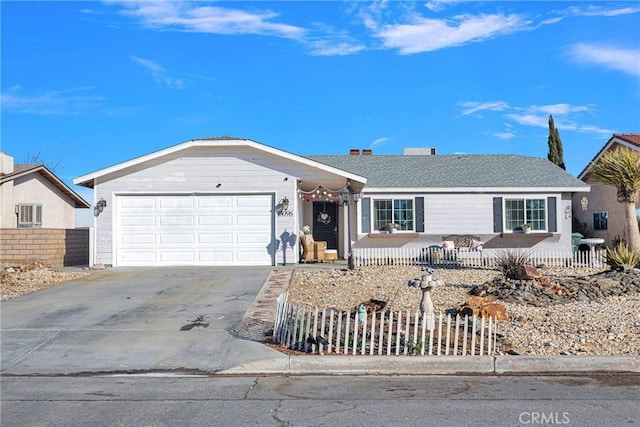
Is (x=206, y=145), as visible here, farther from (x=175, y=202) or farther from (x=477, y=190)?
(x=477, y=190)

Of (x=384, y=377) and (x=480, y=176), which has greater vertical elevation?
(x=480, y=176)

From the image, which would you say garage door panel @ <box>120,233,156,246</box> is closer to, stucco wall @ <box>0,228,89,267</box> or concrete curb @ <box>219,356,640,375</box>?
stucco wall @ <box>0,228,89,267</box>

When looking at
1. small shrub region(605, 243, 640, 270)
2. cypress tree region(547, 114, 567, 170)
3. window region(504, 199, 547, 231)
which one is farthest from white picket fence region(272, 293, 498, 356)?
cypress tree region(547, 114, 567, 170)

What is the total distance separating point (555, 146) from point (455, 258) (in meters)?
16.5

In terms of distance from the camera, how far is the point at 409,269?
57.1ft

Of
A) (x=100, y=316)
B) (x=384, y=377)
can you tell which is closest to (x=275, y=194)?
(x=100, y=316)

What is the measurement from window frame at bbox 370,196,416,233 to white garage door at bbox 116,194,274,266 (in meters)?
4.21

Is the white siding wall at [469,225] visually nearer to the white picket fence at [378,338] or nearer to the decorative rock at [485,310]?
the decorative rock at [485,310]

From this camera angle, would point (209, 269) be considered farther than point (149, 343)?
Yes

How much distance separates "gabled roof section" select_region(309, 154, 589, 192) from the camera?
806 inches

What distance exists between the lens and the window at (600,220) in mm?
22906

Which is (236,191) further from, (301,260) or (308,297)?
(308,297)

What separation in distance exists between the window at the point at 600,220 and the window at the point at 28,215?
2183 centimetres

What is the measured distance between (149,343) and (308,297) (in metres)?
4.50
